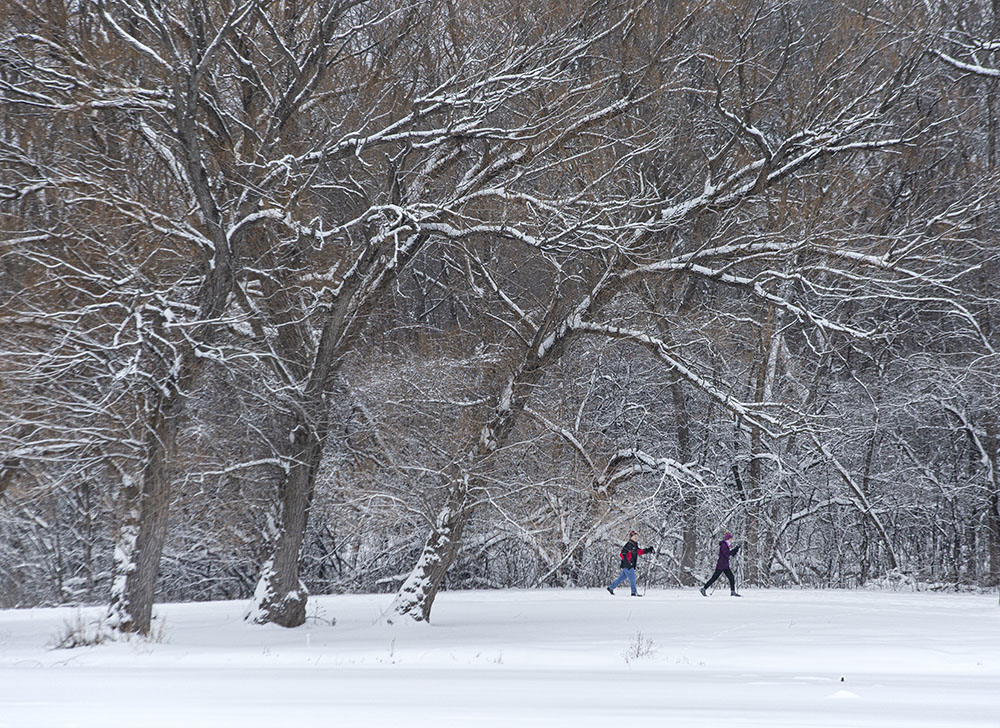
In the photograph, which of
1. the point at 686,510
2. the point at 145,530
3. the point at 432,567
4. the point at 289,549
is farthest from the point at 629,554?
the point at 145,530

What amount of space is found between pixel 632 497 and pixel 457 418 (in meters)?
4.02

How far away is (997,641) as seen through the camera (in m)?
13.1

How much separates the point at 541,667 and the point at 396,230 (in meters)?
6.11

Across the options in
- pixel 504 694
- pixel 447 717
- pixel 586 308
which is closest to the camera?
pixel 447 717

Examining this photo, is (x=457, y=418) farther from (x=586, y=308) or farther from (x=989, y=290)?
(x=989, y=290)

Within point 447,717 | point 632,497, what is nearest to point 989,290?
point 632,497

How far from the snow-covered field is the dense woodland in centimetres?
151

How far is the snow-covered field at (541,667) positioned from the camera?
6691 millimetres

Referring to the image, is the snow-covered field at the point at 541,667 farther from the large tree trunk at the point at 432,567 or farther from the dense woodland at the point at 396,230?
the dense woodland at the point at 396,230

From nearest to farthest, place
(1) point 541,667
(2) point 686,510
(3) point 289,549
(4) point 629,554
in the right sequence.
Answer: (1) point 541,667 → (3) point 289,549 → (4) point 629,554 → (2) point 686,510

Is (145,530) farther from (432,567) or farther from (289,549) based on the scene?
(432,567)

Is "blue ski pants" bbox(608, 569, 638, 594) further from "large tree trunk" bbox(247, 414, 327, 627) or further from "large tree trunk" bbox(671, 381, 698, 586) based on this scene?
"large tree trunk" bbox(247, 414, 327, 627)

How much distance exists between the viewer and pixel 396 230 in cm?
1369

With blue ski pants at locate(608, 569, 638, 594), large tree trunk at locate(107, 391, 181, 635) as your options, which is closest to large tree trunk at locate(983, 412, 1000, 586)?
blue ski pants at locate(608, 569, 638, 594)
